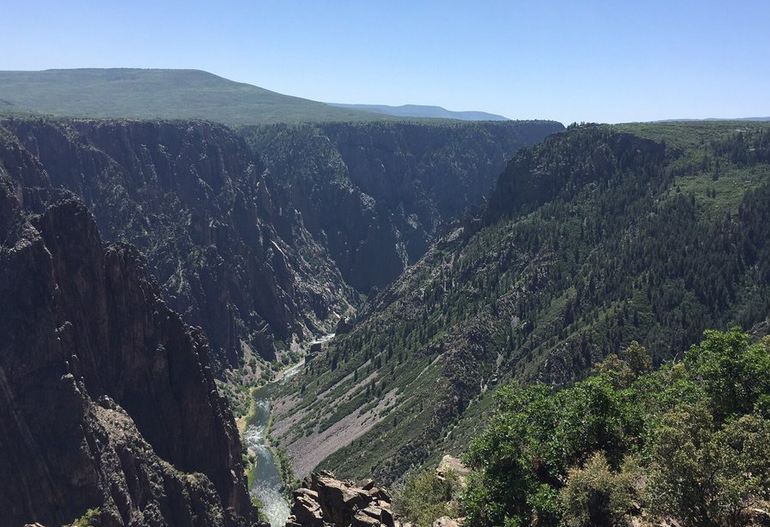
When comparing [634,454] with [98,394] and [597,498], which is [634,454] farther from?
[98,394]

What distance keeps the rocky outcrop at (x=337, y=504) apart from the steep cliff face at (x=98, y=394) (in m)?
63.7

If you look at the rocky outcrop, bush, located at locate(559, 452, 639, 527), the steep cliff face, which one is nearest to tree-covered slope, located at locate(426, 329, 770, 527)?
bush, located at locate(559, 452, 639, 527)

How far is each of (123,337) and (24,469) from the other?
36.8m

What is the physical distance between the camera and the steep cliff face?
115m

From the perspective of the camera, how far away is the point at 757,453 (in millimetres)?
43906

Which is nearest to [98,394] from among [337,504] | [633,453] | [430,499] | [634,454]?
[337,504]

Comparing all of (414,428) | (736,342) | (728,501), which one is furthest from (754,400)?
(414,428)

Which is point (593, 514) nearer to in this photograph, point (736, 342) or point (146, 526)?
point (736, 342)

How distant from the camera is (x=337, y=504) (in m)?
63.6

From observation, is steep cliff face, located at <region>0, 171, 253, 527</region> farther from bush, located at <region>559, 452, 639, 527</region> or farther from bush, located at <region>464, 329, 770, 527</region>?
bush, located at <region>559, 452, 639, 527</region>

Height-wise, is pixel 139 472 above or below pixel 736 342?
below

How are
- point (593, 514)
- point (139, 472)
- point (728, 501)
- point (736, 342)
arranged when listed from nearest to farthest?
1. point (728, 501)
2. point (593, 514)
3. point (736, 342)
4. point (139, 472)

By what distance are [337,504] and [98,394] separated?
282ft

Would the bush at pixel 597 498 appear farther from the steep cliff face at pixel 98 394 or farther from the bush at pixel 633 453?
the steep cliff face at pixel 98 394
